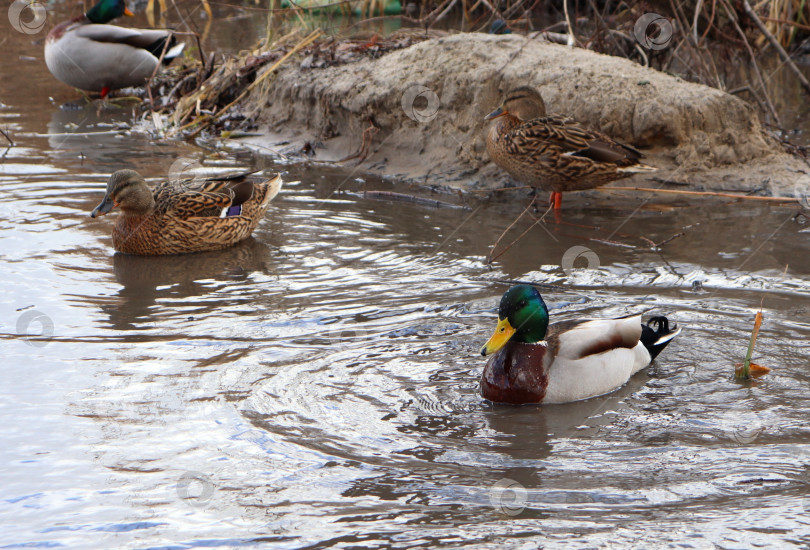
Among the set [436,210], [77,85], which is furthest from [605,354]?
[77,85]

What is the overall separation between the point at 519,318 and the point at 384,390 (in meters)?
0.72

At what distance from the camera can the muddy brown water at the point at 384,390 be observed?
3.53 metres

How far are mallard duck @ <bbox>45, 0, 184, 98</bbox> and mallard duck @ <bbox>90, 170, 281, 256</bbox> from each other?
470 centimetres

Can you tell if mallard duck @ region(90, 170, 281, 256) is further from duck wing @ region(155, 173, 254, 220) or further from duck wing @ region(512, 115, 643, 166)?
duck wing @ region(512, 115, 643, 166)

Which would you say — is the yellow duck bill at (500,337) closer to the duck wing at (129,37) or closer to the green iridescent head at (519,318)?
the green iridescent head at (519,318)

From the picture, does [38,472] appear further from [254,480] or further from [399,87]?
[399,87]

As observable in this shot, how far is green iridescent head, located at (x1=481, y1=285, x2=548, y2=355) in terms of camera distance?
463 centimetres

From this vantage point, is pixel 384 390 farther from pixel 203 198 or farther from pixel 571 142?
pixel 571 142

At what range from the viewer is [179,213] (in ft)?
22.7

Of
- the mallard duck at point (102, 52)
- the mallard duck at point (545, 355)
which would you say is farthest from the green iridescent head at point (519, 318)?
the mallard duck at point (102, 52)

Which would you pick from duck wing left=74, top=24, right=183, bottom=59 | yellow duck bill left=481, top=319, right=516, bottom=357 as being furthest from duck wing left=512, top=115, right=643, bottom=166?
duck wing left=74, top=24, right=183, bottom=59

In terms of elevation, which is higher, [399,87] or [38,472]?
[399,87]

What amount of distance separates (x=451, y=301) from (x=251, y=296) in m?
1.21

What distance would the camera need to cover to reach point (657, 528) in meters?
3.42
